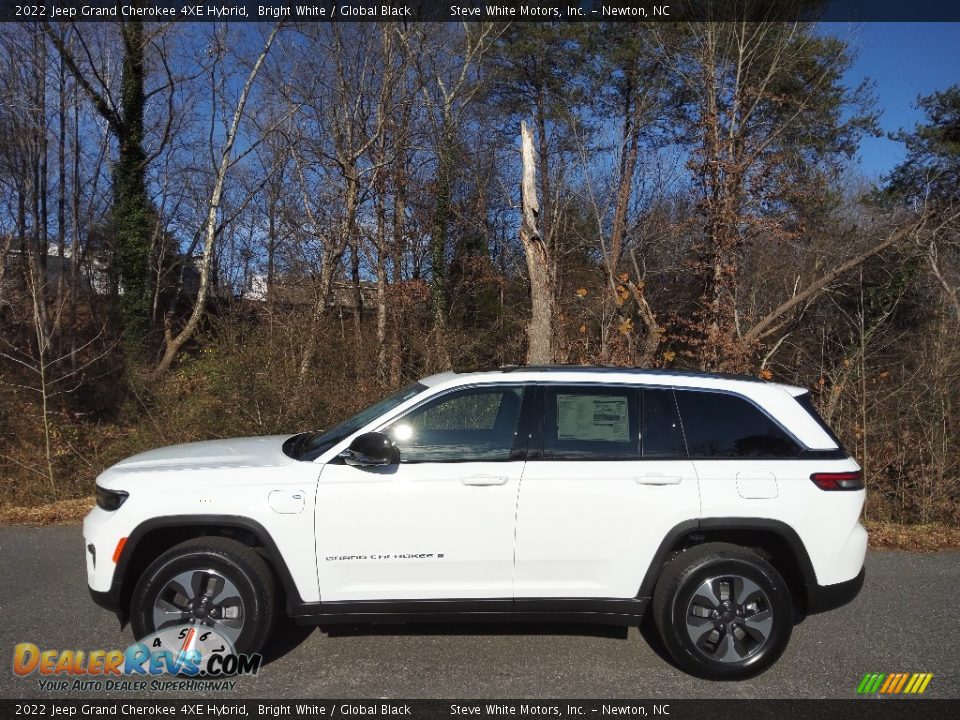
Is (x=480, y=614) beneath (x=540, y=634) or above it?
above

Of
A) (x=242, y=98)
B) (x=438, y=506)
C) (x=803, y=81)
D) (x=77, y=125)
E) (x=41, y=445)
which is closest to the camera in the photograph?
(x=438, y=506)

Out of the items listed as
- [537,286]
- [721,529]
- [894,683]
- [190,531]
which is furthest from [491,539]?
[537,286]

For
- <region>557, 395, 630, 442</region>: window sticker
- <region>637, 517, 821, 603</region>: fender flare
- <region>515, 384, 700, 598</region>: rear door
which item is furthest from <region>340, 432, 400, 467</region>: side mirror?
<region>637, 517, 821, 603</region>: fender flare

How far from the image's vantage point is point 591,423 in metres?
4.19

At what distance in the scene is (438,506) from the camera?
385cm

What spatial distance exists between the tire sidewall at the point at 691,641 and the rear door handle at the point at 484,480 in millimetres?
1127

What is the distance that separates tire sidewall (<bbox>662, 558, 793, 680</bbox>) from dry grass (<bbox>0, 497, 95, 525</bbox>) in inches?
244

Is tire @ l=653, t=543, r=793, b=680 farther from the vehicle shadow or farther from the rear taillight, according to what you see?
the vehicle shadow

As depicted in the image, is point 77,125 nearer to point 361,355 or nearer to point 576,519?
point 361,355

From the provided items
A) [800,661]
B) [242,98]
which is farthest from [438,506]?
[242,98]

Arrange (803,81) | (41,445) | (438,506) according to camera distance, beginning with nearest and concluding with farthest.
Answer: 1. (438,506)
2. (41,445)
3. (803,81)

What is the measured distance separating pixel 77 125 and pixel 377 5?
35.2 feet

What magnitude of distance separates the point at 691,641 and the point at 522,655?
96 cm

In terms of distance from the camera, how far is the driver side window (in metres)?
4.04
